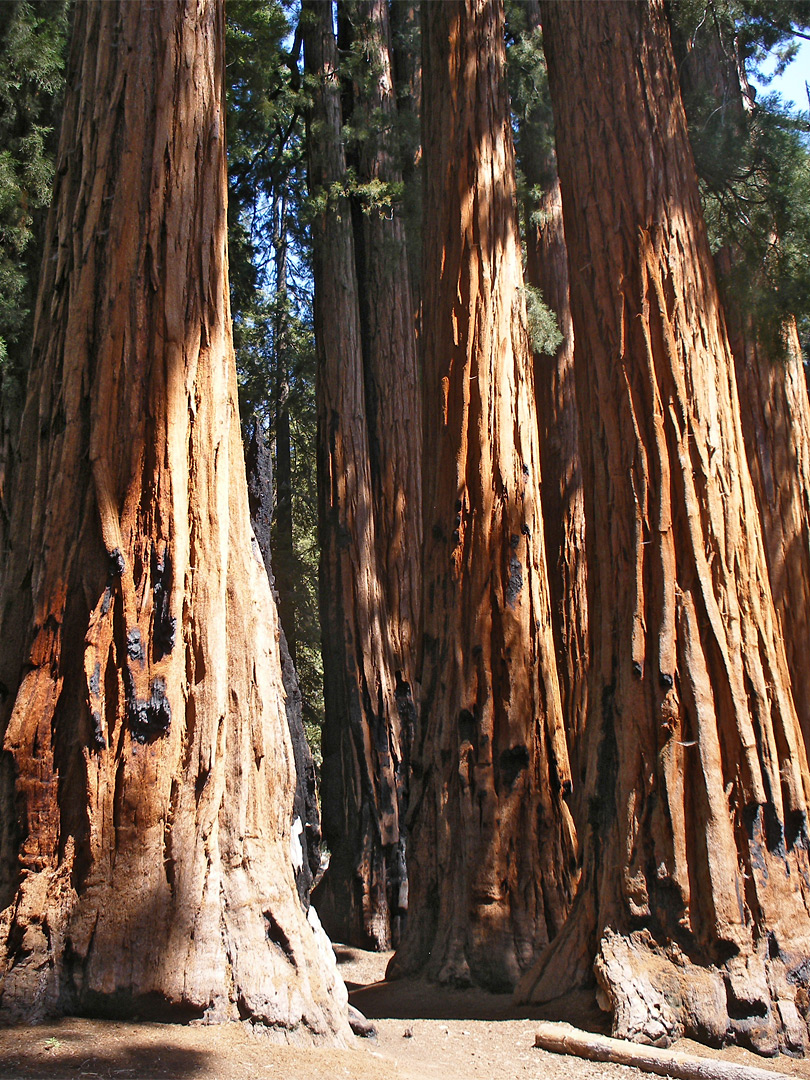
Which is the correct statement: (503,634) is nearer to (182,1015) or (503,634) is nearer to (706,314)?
(706,314)

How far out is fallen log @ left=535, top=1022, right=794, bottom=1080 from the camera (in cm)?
327

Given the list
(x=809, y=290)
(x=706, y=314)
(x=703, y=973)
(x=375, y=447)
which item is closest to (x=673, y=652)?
(x=703, y=973)

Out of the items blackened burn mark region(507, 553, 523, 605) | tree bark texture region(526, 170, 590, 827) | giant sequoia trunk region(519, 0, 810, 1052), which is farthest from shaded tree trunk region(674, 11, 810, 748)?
blackened burn mark region(507, 553, 523, 605)

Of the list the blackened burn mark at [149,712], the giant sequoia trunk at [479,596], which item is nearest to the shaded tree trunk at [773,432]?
the giant sequoia trunk at [479,596]

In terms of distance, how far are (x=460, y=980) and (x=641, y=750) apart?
1982 millimetres

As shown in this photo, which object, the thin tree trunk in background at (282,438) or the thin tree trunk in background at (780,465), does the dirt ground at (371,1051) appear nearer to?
the thin tree trunk in background at (780,465)

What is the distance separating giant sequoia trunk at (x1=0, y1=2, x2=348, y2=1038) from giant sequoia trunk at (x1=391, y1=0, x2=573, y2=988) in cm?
225

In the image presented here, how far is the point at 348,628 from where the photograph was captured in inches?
353

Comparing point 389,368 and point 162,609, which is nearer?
point 162,609

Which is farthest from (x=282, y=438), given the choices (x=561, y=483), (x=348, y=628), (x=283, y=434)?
(x=561, y=483)

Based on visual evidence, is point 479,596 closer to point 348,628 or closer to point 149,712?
point 149,712

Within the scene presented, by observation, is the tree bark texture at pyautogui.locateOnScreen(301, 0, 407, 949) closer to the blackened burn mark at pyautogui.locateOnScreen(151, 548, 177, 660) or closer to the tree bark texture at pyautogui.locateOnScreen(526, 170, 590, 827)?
the tree bark texture at pyautogui.locateOnScreen(526, 170, 590, 827)

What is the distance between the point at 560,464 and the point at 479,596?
315 cm

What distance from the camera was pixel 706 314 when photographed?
493 cm
